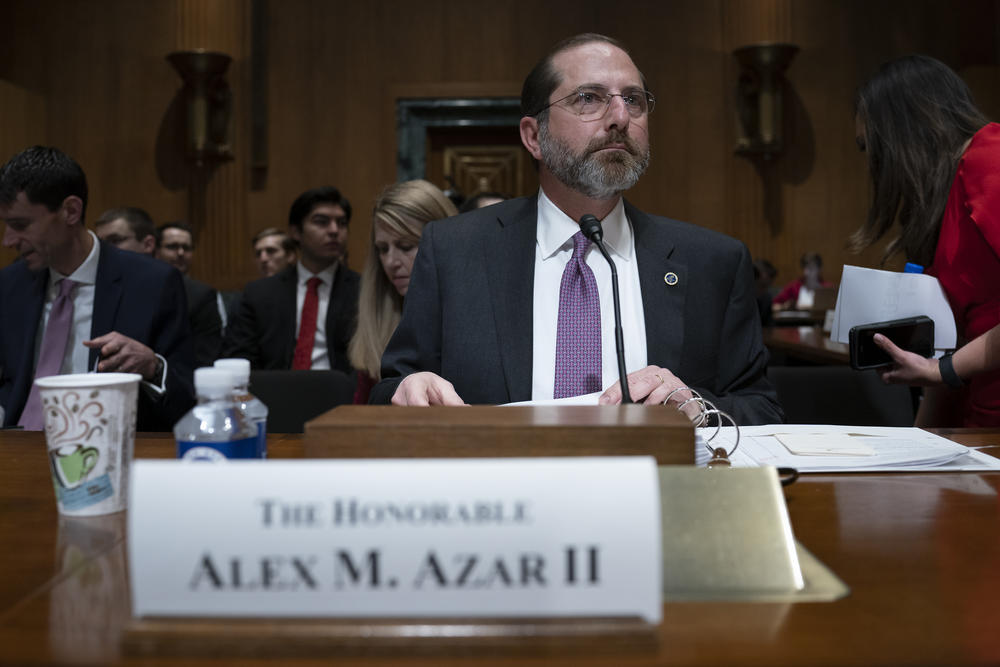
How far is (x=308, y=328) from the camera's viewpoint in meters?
4.74

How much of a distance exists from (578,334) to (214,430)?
1.10 metres

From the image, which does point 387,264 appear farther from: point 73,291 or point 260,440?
point 260,440

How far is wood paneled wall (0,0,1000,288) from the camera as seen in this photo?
831 centimetres

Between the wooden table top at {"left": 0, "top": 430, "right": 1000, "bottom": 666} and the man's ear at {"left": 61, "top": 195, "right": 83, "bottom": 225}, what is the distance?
71.8 inches

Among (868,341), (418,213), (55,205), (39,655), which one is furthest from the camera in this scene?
(418,213)

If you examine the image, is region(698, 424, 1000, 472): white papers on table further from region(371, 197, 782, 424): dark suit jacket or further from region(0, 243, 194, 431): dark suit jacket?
region(0, 243, 194, 431): dark suit jacket

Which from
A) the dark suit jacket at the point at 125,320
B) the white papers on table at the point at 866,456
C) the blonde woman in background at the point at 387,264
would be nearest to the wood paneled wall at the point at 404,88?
the blonde woman in background at the point at 387,264

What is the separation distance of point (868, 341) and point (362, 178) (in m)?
6.77

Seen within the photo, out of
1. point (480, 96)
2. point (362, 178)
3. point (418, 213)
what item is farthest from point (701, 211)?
point (418, 213)

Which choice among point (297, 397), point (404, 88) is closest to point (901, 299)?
point (297, 397)

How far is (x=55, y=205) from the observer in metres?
2.91

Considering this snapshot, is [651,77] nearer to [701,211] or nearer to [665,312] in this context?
[701,211]

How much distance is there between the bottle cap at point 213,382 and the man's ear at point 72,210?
220 centimetres

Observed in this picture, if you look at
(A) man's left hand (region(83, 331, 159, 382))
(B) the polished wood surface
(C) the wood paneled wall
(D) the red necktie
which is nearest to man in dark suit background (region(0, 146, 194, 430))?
(A) man's left hand (region(83, 331, 159, 382))
